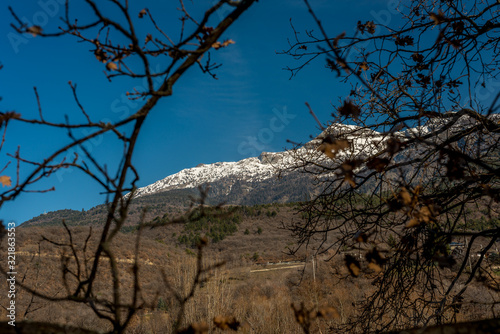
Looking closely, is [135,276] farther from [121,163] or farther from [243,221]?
[243,221]

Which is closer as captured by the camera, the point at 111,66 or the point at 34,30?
the point at 34,30

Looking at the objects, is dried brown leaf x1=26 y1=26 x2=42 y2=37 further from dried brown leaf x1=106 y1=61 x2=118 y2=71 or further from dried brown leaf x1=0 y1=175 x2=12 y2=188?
dried brown leaf x1=0 y1=175 x2=12 y2=188

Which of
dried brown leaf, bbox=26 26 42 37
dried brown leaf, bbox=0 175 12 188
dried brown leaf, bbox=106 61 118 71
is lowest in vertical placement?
dried brown leaf, bbox=0 175 12 188

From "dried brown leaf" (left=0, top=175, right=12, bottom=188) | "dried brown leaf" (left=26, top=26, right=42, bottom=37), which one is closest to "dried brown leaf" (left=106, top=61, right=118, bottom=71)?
"dried brown leaf" (left=26, top=26, right=42, bottom=37)

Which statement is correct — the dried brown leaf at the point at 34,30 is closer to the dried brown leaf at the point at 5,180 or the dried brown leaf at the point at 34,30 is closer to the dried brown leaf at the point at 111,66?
the dried brown leaf at the point at 111,66

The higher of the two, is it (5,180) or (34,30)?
(34,30)

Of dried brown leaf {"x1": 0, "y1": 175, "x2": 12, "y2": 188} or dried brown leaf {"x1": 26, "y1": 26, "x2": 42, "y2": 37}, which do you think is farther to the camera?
→ dried brown leaf {"x1": 0, "y1": 175, "x2": 12, "y2": 188}

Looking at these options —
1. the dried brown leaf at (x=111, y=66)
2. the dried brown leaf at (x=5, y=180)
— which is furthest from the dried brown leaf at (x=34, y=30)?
the dried brown leaf at (x=5, y=180)

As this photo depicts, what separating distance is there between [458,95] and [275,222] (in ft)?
185

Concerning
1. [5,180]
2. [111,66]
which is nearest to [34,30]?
[111,66]

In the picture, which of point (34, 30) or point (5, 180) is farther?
point (5, 180)

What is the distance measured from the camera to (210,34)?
1207mm

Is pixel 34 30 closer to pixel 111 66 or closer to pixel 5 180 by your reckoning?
pixel 111 66

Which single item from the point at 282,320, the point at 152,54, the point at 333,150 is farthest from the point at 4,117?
the point at 282,320
